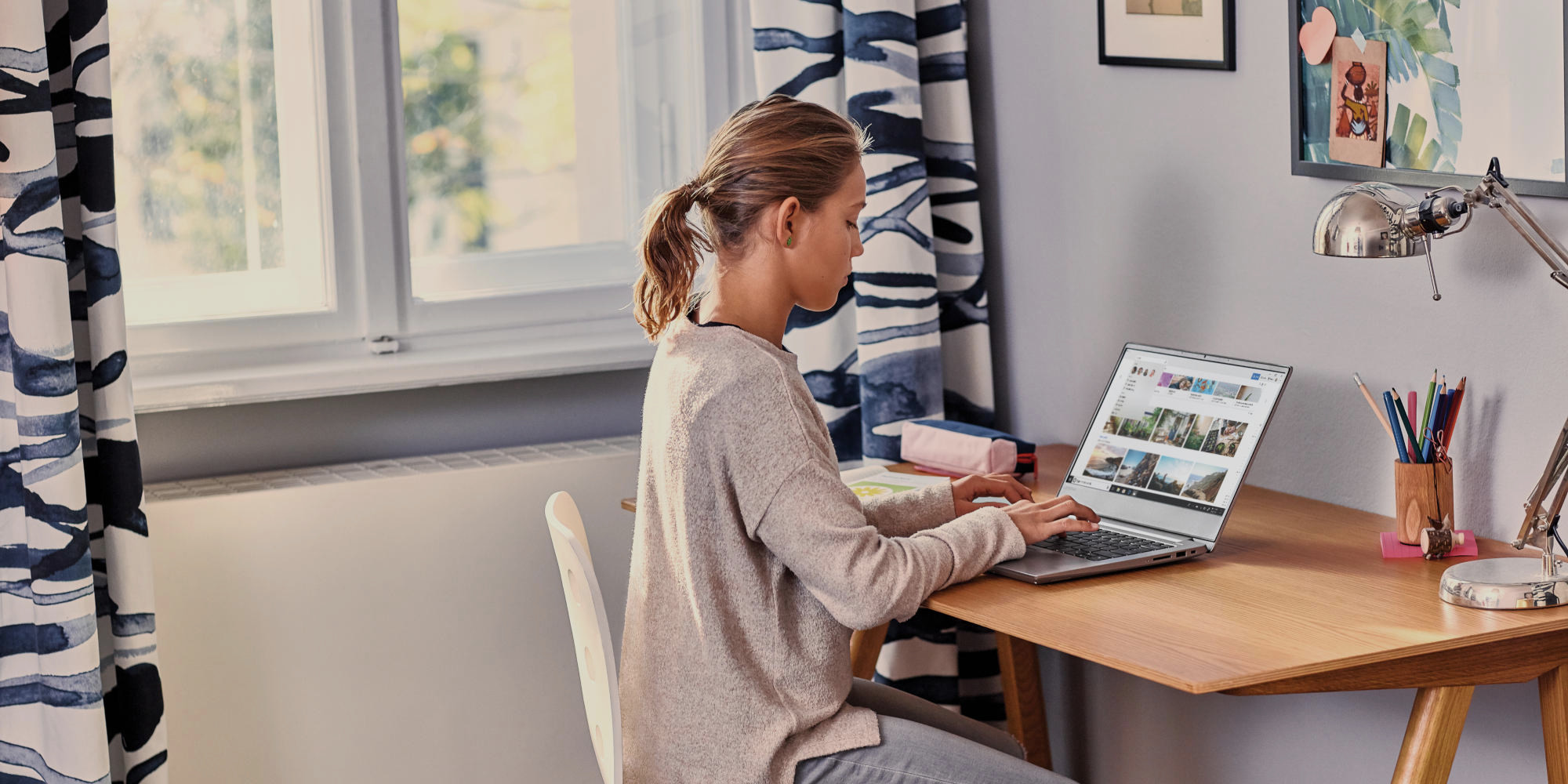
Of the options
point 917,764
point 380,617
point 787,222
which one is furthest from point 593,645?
point 380,617

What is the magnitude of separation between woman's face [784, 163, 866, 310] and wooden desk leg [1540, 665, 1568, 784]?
772mm

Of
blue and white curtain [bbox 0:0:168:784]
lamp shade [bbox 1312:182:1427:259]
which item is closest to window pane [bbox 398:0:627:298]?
blue and white curtain [bbox 0:0:168:784]

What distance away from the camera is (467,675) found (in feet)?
7.47

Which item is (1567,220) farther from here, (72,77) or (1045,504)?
(72,77)

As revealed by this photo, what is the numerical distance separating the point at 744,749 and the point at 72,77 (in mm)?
1140

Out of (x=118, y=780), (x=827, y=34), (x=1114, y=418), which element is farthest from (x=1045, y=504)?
(x=118, y=780)

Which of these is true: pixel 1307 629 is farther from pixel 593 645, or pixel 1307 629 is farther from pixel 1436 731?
pixel 593 645

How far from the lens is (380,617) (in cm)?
220

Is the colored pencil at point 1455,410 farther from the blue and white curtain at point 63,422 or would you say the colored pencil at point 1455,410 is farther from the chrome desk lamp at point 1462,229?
the blue and white curtain at point 63,422

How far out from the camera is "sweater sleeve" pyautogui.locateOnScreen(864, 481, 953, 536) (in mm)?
1698

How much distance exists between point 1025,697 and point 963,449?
44 centimetres

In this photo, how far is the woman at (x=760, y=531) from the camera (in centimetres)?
145

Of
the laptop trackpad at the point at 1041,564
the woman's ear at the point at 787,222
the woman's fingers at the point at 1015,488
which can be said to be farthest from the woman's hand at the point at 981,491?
the woman's ear at the point at 787,222

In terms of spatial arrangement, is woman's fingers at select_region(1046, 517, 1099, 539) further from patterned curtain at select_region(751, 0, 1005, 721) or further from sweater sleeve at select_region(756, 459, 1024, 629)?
patterned curtain at select_region(751, 0, 1005, 721)
